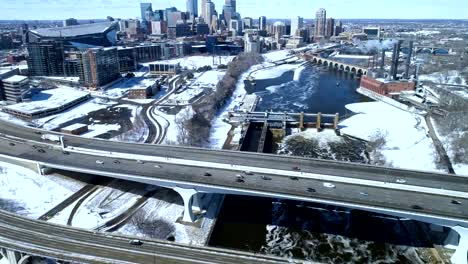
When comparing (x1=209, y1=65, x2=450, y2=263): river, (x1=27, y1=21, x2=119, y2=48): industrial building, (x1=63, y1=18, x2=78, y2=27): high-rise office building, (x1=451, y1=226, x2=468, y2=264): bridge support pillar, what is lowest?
(x1=209, y1=65, x2=450, y2=263): river

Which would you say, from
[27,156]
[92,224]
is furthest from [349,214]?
[27,156]

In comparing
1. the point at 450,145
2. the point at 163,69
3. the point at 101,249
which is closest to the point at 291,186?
the point at 101,249

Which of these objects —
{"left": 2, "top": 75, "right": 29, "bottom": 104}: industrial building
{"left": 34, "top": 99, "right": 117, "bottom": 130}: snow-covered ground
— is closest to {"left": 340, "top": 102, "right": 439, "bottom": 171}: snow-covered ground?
{"left": 34, "top": 99, "right": 117, "bottom": 130}: snow-covered ground

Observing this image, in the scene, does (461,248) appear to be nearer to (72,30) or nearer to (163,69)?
(163,69)

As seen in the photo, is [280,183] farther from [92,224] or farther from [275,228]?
[92,224]

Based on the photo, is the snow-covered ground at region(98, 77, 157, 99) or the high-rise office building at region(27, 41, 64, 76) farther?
the high-rise office building at region(27, 41, 64, 76)

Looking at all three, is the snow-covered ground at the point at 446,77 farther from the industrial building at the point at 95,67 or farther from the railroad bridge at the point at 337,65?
the industrial building at the point at 95,67

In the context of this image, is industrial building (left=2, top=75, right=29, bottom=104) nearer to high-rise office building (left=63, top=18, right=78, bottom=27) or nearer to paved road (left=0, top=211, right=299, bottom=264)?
paved road (left=0, top=211, right=299, bottom=264)

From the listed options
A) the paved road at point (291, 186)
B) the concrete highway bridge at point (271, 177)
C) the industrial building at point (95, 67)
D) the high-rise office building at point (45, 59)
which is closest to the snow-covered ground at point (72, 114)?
the industrial building at point (95, 67)
